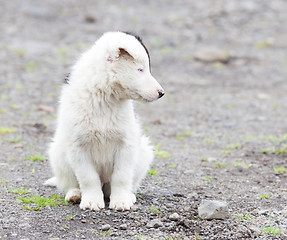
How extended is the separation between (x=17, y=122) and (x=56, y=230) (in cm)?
575

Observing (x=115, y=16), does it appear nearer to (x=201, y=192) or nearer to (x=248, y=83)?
(x=248, y=83)

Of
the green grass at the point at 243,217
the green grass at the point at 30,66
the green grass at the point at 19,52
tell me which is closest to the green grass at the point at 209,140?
the green grass at the point at 243,217

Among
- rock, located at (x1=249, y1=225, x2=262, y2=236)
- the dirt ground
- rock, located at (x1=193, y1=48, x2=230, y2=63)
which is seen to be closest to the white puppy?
the dirt ground

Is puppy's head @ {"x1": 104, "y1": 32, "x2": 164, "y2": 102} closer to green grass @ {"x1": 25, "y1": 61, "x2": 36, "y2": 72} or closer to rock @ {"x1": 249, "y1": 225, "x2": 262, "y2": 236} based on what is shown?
rock @ {"x1": 249, "y1": 225, "x2": 262, "y2": 236}

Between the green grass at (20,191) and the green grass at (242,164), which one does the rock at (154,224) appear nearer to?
the green grass at (20,191)

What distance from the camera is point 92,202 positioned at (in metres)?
6.25

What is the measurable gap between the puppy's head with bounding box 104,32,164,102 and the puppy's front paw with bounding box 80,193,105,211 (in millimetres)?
1295

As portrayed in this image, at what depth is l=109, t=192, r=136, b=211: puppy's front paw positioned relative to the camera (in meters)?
6.28

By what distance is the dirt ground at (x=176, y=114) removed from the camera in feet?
19.8

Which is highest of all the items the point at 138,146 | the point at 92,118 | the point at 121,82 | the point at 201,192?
the point at 121,82

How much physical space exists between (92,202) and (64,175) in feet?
2.08

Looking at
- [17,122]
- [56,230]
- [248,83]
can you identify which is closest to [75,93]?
[56,230]

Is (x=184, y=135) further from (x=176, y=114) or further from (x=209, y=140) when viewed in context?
(x=176, y=114)

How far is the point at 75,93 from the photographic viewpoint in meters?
6.30
